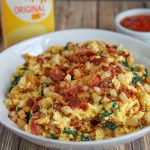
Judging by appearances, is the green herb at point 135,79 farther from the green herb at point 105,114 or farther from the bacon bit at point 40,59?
the bacon bit at point 40,59

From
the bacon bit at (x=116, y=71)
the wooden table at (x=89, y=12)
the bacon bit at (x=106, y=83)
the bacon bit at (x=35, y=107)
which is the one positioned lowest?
the wooden table at (x=89, y=12)

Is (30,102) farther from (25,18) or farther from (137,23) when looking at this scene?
(137,23)

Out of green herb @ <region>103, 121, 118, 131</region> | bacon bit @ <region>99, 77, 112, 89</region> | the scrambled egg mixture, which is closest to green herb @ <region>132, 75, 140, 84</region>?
the scrambled egg mixture

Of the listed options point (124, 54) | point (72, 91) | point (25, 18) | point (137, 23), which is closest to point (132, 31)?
point (137, 23)

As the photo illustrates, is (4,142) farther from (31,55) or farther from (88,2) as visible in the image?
(88,2)

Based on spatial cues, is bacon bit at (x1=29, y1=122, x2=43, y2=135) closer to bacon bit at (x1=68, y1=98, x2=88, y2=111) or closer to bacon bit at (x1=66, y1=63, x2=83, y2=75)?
bacon bit at (x1=68, y1=98, x2=88, y2=111)

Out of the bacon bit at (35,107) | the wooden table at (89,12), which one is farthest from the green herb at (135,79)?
the wooden table at (89,12)
